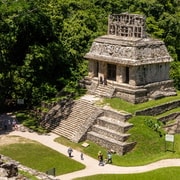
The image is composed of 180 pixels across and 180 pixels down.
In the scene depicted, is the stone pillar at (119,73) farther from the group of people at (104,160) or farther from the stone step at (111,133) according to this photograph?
the group of people at (104,160)

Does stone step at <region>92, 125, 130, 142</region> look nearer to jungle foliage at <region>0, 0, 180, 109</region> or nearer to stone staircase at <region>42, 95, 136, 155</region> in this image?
stone staircase at <region>42, 95, 136, 155</region>

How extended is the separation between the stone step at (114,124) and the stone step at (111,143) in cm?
94

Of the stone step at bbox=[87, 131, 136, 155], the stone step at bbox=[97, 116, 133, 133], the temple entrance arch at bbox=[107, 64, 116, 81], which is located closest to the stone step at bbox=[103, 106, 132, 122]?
the stone step at bbox=[97, 116, 133, 133]

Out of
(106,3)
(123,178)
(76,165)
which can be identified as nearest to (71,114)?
(76,165)

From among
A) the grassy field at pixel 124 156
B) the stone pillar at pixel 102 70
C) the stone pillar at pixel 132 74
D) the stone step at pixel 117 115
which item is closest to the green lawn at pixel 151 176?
the grassy field at pixel 124 156

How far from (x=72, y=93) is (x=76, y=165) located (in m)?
11.8

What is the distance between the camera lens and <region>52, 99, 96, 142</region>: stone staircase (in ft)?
124

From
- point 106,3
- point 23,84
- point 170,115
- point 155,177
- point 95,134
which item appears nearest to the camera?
point 155,177

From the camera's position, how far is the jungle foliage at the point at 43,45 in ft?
141

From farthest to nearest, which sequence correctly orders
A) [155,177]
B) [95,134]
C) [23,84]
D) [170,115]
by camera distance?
[23,84] → [170,115] → [95,134] → [155,177]

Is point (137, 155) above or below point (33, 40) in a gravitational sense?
below

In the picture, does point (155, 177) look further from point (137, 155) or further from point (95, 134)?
point (95, 134)

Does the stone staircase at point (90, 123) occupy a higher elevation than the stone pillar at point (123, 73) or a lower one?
lower

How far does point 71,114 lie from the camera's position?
1577 inches
